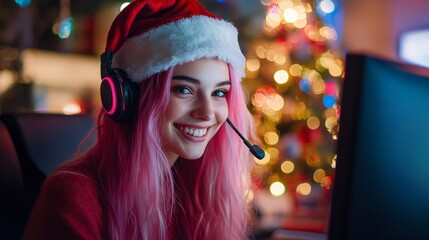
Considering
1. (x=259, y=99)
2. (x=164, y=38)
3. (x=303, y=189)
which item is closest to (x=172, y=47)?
(x=164, y=38)

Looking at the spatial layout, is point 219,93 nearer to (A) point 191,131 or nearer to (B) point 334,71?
(A) point 191,131

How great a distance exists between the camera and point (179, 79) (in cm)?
105

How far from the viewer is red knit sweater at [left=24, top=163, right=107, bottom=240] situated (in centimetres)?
94

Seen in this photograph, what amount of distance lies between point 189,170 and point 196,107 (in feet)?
0.77

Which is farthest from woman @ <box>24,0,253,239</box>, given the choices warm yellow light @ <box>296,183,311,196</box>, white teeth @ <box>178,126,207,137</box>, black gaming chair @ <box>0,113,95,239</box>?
warm yellow light @ <box>296,183,311,196</box>

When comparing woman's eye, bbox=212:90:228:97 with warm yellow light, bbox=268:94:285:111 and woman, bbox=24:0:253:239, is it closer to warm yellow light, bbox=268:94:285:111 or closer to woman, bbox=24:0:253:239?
woman, bbox=24:0:253:239

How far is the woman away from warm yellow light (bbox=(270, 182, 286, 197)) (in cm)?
230

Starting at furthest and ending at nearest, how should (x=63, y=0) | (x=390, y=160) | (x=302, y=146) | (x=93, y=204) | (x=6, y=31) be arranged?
1. (x=302, y=146)
2. (x=63, y=0)
3. (x=6, y=31)
4. (x=93, y=204)
5. (x=390, y=160)

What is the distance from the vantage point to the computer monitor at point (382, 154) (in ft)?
1.81

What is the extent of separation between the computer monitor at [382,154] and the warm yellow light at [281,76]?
8.74ft

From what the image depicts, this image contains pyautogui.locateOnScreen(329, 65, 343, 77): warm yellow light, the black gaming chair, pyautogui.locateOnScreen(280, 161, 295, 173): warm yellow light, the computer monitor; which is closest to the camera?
the computer monitor

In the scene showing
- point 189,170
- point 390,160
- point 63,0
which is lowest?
point 189,170

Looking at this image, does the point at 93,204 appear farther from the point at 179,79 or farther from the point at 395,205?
the point at 395,205

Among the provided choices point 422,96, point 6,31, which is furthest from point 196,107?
point 6,31
